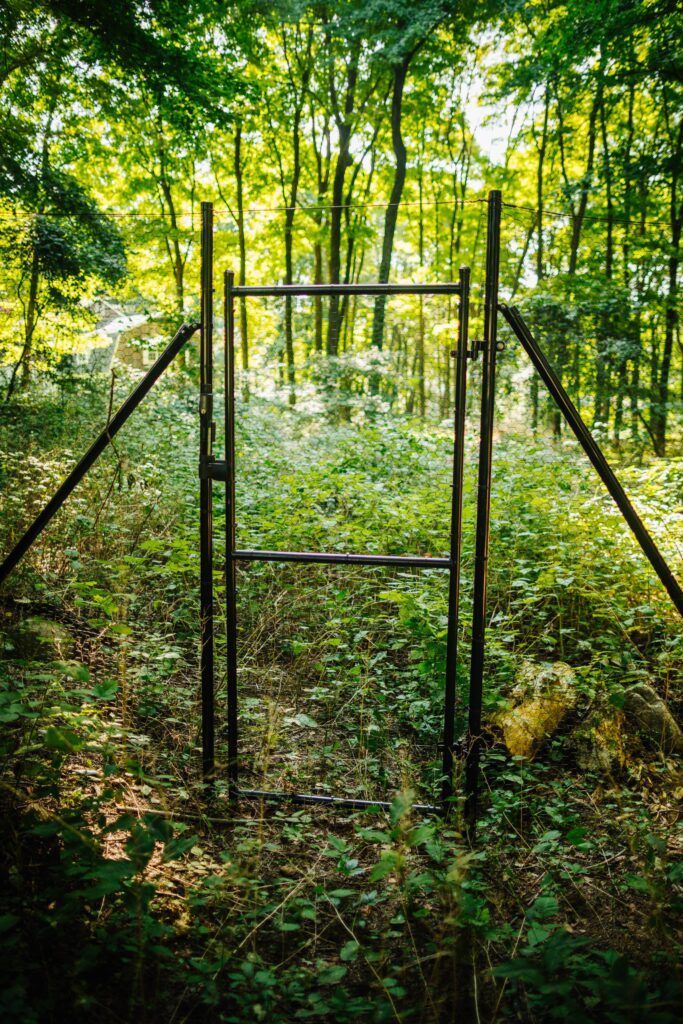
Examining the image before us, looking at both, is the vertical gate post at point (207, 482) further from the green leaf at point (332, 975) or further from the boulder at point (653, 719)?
the boulder at point (653, 719)

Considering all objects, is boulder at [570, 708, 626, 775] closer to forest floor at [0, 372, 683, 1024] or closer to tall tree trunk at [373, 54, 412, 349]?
forest floor at [0, 372, 683, 1024]

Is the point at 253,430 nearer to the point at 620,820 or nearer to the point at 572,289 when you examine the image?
the point at 572,289

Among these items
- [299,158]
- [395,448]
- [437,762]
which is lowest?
[437,762]

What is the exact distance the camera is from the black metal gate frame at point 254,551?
9.53 feet

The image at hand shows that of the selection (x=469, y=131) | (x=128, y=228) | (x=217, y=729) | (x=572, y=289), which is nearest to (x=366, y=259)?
(x=469, y=131)

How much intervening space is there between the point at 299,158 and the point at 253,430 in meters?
13.0

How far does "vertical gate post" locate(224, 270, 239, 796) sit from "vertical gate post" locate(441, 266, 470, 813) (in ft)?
3.57

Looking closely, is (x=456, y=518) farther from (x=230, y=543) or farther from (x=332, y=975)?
(x=332, y=975)

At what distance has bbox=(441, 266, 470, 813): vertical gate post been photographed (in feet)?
9.37

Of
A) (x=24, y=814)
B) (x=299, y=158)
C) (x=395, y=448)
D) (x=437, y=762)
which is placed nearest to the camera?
(x=24, y=814)

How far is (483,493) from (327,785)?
185 cm

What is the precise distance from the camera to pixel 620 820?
3.08 m

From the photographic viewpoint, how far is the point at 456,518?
297 centimetres

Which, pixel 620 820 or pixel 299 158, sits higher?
pixel 299 158
